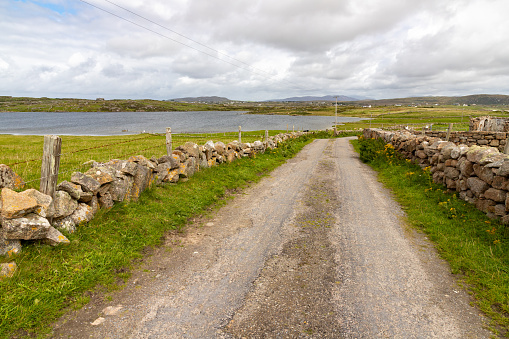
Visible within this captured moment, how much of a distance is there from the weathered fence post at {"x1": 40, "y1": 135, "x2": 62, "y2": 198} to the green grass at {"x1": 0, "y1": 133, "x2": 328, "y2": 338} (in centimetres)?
108

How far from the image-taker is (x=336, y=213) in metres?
8.32

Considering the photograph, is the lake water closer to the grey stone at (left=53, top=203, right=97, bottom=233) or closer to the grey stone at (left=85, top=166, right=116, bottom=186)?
the grey stone at (left=85, top=166, right=116, bottom=186)

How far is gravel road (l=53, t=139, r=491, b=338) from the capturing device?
381 cm

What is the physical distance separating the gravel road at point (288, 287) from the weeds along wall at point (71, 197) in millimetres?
1797

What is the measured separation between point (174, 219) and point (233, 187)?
13.0ft

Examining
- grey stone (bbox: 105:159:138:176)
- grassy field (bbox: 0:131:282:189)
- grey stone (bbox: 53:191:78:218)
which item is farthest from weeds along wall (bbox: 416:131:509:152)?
grey stone (bbox: 53:191:78:218)

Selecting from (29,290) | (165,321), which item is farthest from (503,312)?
(29,290)

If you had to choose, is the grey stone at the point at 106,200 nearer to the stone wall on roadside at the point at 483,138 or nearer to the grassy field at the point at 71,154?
the grassy field at the point at 71,154

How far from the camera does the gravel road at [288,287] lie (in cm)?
381

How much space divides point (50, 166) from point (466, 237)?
374 inches

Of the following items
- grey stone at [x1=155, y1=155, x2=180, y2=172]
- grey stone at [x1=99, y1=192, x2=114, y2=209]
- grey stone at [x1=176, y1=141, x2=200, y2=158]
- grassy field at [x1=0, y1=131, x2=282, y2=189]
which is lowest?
grey stone at [x1=99, y1=192, x2=114, y2=209]

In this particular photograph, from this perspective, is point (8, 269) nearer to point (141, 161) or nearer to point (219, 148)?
point (141, 161)

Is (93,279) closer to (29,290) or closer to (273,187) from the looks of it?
(29,290)

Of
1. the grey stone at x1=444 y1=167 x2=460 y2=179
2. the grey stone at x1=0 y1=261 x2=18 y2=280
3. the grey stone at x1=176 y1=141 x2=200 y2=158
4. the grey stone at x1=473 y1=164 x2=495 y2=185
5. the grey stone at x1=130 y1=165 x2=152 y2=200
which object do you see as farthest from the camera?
the grey stone at x1=176 y1=141 x2=200 y2=158
